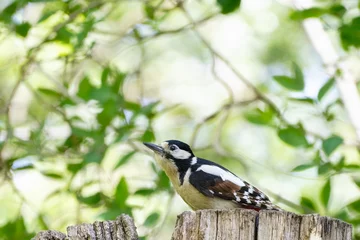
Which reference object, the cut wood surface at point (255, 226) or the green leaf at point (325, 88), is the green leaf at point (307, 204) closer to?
the green leaf at point (325, 88)

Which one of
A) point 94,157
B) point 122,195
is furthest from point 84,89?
point 122,195

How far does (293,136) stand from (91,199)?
173 centimetres

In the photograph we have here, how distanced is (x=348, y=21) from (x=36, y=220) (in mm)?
3135

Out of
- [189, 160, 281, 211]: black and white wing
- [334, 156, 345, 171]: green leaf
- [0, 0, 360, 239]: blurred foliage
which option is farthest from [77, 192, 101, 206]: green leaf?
[334, 156, 345, 171]: green leaf

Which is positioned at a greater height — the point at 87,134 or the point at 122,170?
the point at 87,134

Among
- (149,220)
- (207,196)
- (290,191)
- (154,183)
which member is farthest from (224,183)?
(290,191)

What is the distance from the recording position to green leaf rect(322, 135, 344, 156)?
5.29 m

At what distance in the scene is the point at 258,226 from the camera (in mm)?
2990

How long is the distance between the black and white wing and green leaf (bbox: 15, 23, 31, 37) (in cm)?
222

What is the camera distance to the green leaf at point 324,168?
214 inches

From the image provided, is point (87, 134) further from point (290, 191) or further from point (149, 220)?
point (290, 191)

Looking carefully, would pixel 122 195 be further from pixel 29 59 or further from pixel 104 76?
pixel 29 59

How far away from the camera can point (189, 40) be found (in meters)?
11.4

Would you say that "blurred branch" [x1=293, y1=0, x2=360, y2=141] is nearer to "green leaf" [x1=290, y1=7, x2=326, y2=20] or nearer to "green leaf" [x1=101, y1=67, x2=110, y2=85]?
"green leaf" [x1=290, y1=7, x2=326, y2=20]
